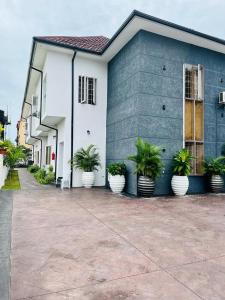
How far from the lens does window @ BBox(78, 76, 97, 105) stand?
41.7 ft

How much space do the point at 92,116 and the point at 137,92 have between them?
3509 millimetres

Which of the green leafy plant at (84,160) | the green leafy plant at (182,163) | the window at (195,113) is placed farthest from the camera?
the green leafy plant at (84,160)

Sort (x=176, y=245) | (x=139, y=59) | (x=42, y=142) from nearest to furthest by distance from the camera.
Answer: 1. (x=176, y=245)
2. (x=139, y=59)
3. (x=42, y=142)

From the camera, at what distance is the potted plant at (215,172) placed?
35.3 ft

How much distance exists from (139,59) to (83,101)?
12.1 feet

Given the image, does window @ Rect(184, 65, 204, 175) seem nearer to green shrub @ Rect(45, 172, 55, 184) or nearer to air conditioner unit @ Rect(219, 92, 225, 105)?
air conditioner unit @ Rect(219, 92, 225, 105)

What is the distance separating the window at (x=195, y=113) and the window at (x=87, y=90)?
4731 mm

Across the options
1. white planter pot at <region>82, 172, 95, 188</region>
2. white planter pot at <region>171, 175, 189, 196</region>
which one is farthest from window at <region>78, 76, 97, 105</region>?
white planter pot at <region>171, 175, 189, 196</region>

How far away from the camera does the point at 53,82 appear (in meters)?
12.0

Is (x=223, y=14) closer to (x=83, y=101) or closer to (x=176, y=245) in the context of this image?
(x=83, y=101)

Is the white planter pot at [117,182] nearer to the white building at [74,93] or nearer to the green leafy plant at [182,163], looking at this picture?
the green leafy plant at [182,163]

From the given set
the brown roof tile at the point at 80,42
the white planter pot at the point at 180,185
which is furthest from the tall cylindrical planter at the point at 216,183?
the brown roof tile at the point at 80,42

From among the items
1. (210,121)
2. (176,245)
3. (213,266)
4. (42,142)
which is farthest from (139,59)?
(42,142)

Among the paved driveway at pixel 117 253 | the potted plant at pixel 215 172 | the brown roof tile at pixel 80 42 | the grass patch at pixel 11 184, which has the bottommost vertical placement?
the paved driveway at pixel 117 253
